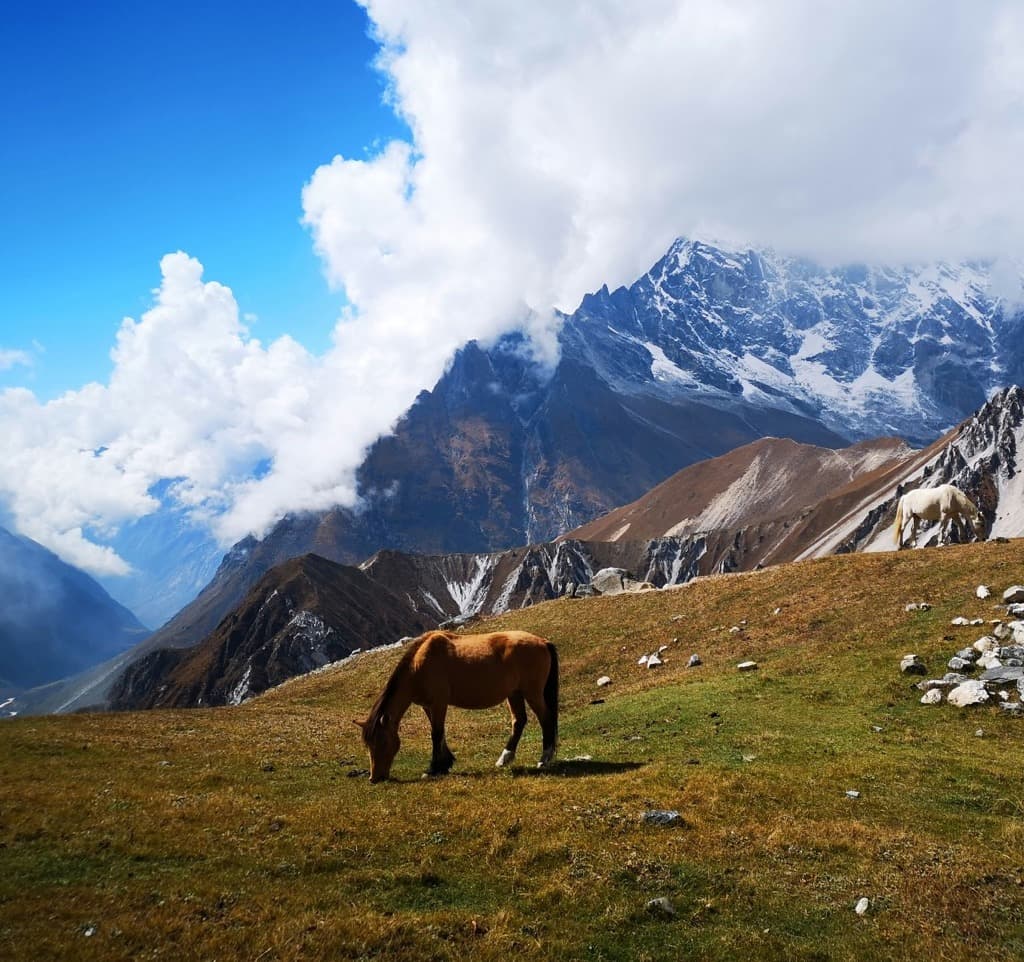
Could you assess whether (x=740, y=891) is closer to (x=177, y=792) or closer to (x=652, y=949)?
(x=652, y=949)

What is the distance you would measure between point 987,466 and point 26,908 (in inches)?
7703

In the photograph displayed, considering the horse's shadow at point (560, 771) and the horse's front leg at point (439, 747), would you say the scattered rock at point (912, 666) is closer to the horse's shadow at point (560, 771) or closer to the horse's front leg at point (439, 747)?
the horse's shadow at point (560, 771)

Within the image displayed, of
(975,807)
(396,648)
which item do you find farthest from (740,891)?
(396,648)

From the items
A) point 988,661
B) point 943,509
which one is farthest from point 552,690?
point 943,509

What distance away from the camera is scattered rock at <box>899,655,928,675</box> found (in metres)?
26.0

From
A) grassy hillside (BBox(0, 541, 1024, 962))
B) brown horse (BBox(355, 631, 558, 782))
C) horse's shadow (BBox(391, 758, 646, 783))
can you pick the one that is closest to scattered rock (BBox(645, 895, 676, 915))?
grassy hillside (BBox(0, 541, 1024, 962))

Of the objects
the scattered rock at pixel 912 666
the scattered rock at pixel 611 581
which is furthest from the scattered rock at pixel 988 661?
the scattered rock at pixel 611 581

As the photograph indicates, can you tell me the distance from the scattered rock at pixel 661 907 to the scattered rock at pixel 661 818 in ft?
9.68

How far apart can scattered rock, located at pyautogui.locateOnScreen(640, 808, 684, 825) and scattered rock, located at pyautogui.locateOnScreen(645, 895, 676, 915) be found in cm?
295

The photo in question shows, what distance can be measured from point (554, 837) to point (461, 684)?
6332mm

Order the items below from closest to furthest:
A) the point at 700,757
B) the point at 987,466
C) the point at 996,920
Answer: the point at 996,920 → the point at 700,757 → the point at 987,466

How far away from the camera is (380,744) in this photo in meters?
18.6

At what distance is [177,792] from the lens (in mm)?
17250

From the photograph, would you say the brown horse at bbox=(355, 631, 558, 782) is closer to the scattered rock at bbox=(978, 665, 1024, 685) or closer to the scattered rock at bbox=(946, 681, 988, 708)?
the scattered rock at bbox=(946, 681, 988, 708)
